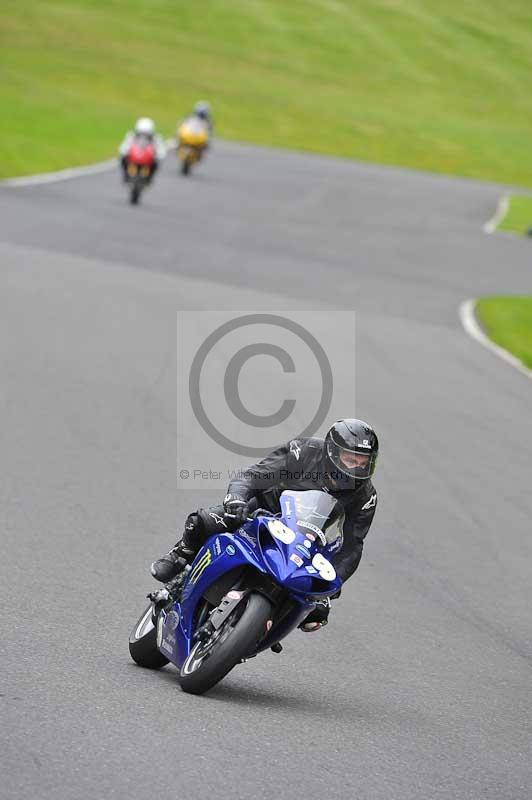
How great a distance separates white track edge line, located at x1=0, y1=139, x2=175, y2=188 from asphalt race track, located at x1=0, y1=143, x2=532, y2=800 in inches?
164

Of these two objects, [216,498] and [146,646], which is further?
[216,498]

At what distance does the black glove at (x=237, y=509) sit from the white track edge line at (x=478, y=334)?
12.4 metres

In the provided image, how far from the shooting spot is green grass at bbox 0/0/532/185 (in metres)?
54.3

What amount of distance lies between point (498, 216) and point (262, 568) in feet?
117

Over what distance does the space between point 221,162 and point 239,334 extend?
28.0 meters

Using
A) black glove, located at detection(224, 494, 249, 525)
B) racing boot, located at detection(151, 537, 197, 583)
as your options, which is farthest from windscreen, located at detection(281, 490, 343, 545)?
racing boot, located at detection(151, 537, 197, 583)

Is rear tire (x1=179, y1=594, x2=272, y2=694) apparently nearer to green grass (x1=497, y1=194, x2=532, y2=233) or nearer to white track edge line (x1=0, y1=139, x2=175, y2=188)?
white track edge line (x1=0, y1=139, x2=175, y2=188)

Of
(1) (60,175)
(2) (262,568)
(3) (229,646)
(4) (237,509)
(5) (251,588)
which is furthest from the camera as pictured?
(1) (60,175)

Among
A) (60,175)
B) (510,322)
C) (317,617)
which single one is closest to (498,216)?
(60,175)

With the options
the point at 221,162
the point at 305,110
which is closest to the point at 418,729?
the point at 221,162

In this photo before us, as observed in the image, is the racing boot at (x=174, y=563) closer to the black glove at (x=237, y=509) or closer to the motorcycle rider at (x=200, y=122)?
the black glove at (x=237, y=509)

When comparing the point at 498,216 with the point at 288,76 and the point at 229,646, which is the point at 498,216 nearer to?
the point at 229,646

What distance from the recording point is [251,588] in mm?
6598

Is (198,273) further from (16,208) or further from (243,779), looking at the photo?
(243,779)
